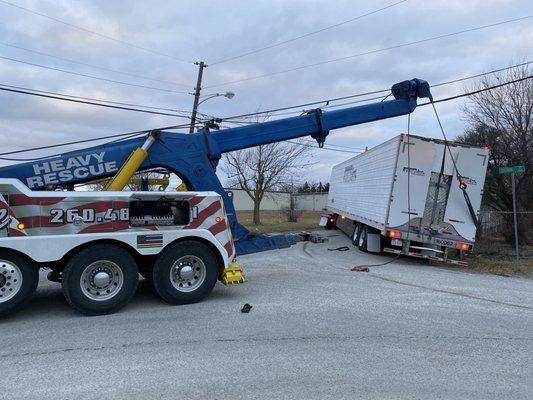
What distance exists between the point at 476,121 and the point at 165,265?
19129mm

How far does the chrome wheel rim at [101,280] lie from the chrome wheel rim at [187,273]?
87 cm

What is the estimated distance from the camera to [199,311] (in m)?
7.86

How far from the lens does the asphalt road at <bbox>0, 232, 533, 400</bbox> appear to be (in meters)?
4.85

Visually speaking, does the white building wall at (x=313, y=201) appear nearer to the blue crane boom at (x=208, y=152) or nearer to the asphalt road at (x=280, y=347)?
the blue crane boom at (x=208, y=152)

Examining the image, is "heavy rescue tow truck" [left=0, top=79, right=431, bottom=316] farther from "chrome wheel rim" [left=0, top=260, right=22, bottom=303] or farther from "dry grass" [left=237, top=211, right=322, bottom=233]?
"dry grass" [left=237, top=211, right=322, bottom=233]

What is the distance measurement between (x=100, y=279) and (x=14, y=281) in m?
1.11

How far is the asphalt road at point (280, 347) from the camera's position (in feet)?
15.9

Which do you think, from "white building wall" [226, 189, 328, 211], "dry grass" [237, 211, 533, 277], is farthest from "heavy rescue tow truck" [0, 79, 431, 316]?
"white building wall" [226, 189, 328, 211]

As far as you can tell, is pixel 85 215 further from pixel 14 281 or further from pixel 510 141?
pixel 510 141

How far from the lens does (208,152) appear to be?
32.5ft

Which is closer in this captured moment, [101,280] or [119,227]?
[101,280]

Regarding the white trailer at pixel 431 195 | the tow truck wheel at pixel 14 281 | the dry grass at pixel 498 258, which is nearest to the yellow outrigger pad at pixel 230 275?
the tow truck wheel at pixel 14 281

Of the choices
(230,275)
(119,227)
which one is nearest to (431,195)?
(230,275)

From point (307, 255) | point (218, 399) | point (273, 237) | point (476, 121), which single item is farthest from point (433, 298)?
point (476, 121)
